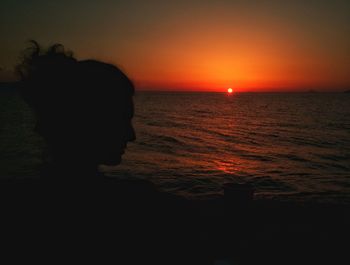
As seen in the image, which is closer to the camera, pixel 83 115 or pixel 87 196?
pixel 87 196

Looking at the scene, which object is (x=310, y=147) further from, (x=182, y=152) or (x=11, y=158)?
(x=11, y=158)

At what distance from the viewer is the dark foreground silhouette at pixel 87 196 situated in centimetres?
151

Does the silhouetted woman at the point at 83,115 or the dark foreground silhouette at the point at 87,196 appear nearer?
the dark foreground silhouette at the point at 87,196

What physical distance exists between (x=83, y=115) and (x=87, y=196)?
19.4 inches

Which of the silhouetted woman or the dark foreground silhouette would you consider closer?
the dark foreground silhouette

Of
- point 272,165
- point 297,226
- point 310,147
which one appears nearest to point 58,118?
point 297,226

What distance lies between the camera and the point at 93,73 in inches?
74.9

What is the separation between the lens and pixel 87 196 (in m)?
1.66

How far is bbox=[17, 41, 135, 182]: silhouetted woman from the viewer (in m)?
1.87

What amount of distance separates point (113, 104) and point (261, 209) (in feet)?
25.7

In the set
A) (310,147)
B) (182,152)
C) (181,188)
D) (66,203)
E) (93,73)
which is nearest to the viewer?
(66,203)

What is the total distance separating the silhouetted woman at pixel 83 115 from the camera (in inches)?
73.5

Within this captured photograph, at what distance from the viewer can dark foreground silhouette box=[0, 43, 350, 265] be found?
4.95 feet

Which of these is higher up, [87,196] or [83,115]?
[83,115]
